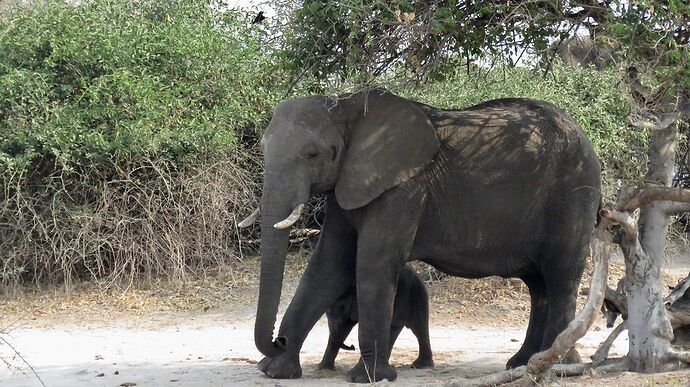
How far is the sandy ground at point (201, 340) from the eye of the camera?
975 cm

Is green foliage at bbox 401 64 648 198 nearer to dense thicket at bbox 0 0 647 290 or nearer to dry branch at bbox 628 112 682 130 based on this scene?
dense thicket at bbox 0 0 647 290

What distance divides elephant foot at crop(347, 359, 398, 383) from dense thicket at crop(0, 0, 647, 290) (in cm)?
528

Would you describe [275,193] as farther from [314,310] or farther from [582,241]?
[582,241]

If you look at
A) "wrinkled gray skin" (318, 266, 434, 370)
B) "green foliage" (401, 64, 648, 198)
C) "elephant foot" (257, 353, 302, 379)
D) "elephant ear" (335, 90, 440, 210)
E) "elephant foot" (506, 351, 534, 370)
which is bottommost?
"elephant foot" (257, 353, 302, 379)

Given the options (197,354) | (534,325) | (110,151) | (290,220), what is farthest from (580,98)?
(290,220)

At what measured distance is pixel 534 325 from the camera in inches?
394

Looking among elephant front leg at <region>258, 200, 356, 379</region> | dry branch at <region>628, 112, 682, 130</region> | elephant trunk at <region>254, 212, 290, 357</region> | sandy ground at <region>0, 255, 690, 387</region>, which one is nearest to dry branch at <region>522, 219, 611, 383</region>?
sandy ground at <region>0, 255, 690, 387</region>

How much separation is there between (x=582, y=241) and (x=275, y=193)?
2.66m

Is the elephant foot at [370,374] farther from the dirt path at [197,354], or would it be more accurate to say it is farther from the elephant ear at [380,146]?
the elephant ear at [380,146]

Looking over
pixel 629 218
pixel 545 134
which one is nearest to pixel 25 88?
pixel 545 134

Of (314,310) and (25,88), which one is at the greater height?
(25,88)

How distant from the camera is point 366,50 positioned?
8.57 metres

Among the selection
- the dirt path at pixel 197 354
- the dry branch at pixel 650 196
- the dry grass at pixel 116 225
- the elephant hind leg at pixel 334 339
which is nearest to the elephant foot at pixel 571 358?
the dirt path at pixel 197 354

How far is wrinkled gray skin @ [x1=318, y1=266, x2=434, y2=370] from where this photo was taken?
10172 mm
